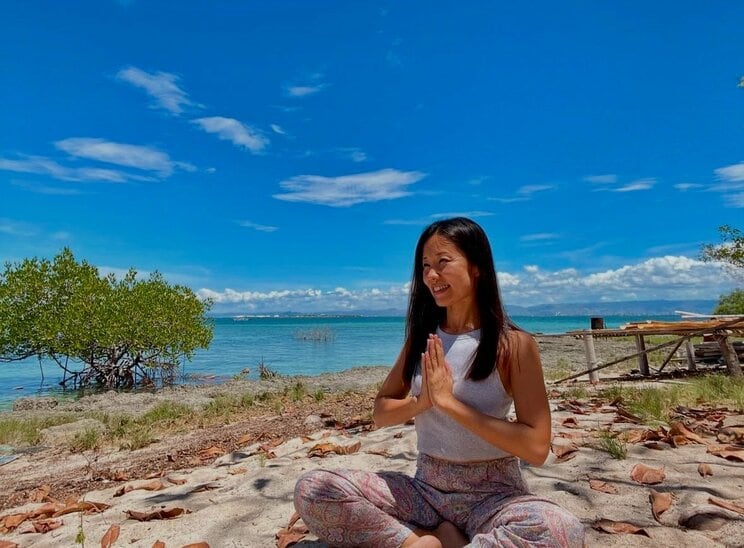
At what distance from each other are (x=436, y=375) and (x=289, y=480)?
218cm

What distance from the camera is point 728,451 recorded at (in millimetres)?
3848

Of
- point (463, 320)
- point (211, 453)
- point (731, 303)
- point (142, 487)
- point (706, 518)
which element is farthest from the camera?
point (731, 303)

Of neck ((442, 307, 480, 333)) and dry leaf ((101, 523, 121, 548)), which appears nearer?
neck ((442, 307, 480, 333))

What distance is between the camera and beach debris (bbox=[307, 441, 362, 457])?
463 centimetres

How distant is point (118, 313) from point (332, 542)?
18.5m

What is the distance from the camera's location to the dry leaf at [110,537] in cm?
295

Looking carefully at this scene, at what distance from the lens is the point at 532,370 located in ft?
7.75

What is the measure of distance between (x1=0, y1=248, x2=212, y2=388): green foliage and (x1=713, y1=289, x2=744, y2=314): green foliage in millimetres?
29214

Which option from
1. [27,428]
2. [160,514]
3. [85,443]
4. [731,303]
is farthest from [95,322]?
[731,303]

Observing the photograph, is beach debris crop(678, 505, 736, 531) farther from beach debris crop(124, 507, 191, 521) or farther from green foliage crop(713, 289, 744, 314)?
green foliage crop(713, 289, 744, 314)

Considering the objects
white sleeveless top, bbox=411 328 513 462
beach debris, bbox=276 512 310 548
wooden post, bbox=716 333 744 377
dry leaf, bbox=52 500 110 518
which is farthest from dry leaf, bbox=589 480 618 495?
wooden post, bbox=716 333 744 377

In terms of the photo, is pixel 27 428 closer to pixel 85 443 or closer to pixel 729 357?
pixel 85 443

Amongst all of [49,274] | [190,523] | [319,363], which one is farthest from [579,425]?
[319,363]

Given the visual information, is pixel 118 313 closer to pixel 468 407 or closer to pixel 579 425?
pixel 579 425
